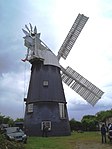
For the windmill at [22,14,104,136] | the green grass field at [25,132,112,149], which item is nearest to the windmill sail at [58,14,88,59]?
the windmill at [22,14,104,136]

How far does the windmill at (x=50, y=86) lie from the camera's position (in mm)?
34781

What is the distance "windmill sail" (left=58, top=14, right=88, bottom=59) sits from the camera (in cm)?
3931

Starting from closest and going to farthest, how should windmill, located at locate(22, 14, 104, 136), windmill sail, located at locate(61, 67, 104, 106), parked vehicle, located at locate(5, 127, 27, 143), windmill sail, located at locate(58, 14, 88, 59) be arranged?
parked vehicle, located at locate(5, 127, 27, 143) → windmill, located at locate(22, 14, 104, 136) → windmill sail, located at locate(61, 67, 104, 106) → windmill sail, located at locate(58, 14, 88, 59)

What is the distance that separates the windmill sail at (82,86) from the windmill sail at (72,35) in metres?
2.22

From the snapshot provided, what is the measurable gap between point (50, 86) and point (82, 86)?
5.07m

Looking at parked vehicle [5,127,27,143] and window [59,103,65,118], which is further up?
window [59,103,65,118]

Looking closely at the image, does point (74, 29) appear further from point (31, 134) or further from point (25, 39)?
point (31, 134)

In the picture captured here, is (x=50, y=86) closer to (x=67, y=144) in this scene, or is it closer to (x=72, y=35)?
(x=72, y=35)

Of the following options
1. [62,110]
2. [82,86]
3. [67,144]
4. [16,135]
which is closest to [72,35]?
[82,86]

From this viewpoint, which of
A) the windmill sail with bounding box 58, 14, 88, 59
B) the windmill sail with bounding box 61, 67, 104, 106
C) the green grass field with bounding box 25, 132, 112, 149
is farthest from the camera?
the windmill sail with bounding box 58, 14, 88, 59

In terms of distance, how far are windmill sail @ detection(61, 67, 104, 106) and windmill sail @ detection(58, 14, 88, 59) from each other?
2.22 m

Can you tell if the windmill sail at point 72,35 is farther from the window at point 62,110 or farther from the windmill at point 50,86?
the window at point 62,110

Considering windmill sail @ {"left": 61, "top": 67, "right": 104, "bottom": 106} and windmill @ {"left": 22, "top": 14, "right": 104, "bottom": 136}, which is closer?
windmill @ {"left": 22, "top": 14, "right": 104, "bottom": 136}

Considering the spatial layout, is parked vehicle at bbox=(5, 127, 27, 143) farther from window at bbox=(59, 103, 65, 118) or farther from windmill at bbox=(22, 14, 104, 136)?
window at bbox=(59, 103, 65, 118)
